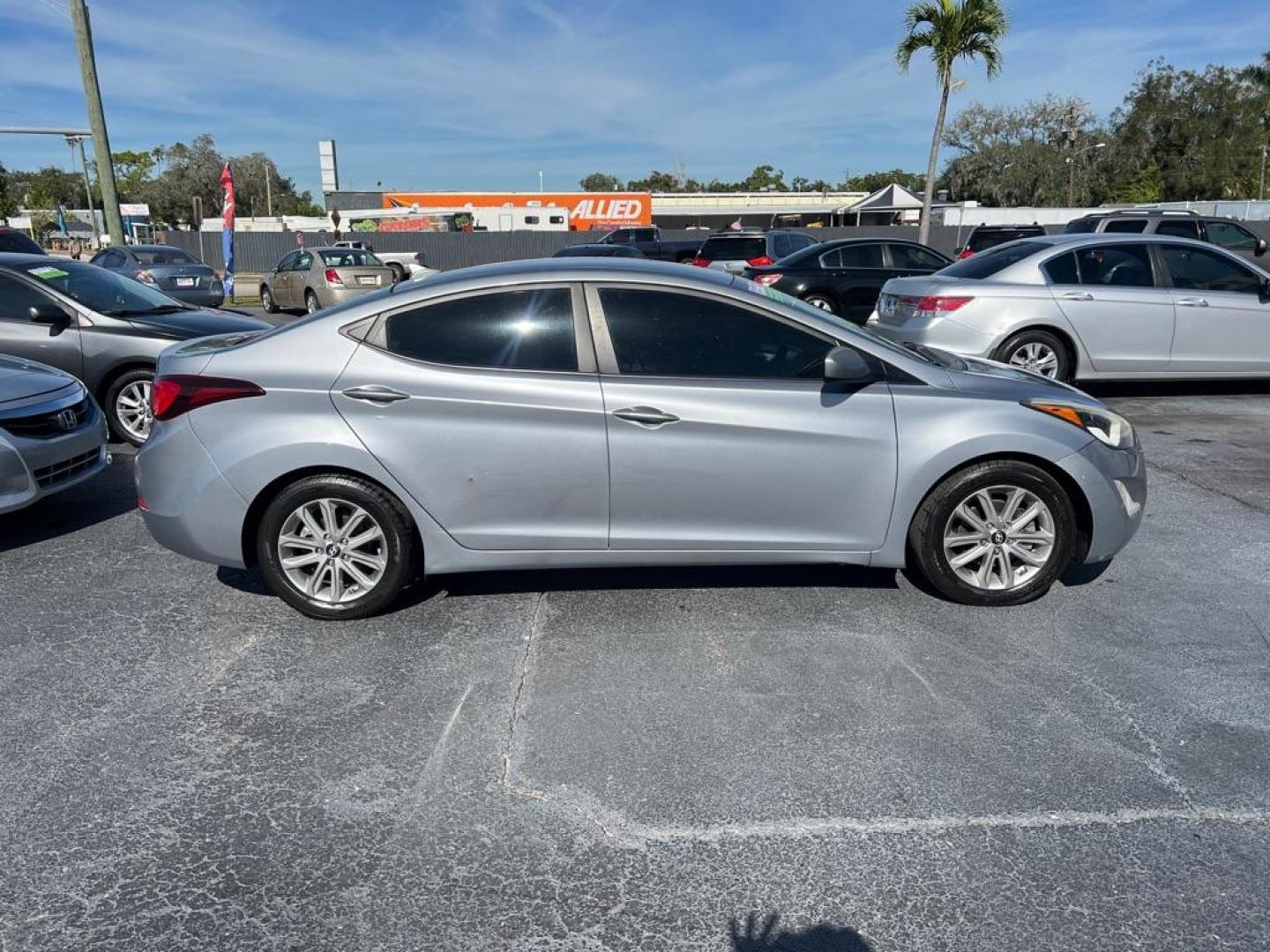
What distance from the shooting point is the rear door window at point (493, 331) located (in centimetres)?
434

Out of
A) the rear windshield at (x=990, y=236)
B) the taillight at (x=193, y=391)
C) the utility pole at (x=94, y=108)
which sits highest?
the utility pole at (x=94, y=108)

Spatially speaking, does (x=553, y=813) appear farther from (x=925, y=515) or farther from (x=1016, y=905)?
(x=925, y=515)

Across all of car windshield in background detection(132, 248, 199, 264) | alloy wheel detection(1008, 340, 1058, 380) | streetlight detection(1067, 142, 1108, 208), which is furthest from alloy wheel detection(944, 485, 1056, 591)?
streetlight detection(1067, 142, 1108, 208)

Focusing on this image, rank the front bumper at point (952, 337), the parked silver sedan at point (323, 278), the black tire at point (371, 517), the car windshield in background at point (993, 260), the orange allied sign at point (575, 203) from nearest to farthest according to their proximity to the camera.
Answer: the black tire at point (371, 517) < the front bumper at point (952, 337) < the car windshield in background at point (993, 260) < the parked silver sedan at point (323, 278) < the orange allied sign at point (575, 203)

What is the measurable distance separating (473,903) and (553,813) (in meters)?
0.44

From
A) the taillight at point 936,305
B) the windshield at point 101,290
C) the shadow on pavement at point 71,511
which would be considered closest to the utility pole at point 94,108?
the windshield at point 101,290

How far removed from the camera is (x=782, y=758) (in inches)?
130

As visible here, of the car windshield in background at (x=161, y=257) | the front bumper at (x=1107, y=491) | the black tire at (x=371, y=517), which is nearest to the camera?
the black tire at (x=371, y=517)

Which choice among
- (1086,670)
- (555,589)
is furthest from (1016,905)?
(555,589)

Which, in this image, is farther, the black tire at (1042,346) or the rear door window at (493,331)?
the black tire at (1042,346)

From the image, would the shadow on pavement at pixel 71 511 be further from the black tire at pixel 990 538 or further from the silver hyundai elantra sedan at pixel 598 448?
the black tire at pixel 990 538

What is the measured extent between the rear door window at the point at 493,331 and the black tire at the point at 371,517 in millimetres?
663

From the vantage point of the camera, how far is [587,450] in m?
4.23

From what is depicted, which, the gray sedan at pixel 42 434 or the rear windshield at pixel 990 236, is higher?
the rear windshield at pixel 990 236
